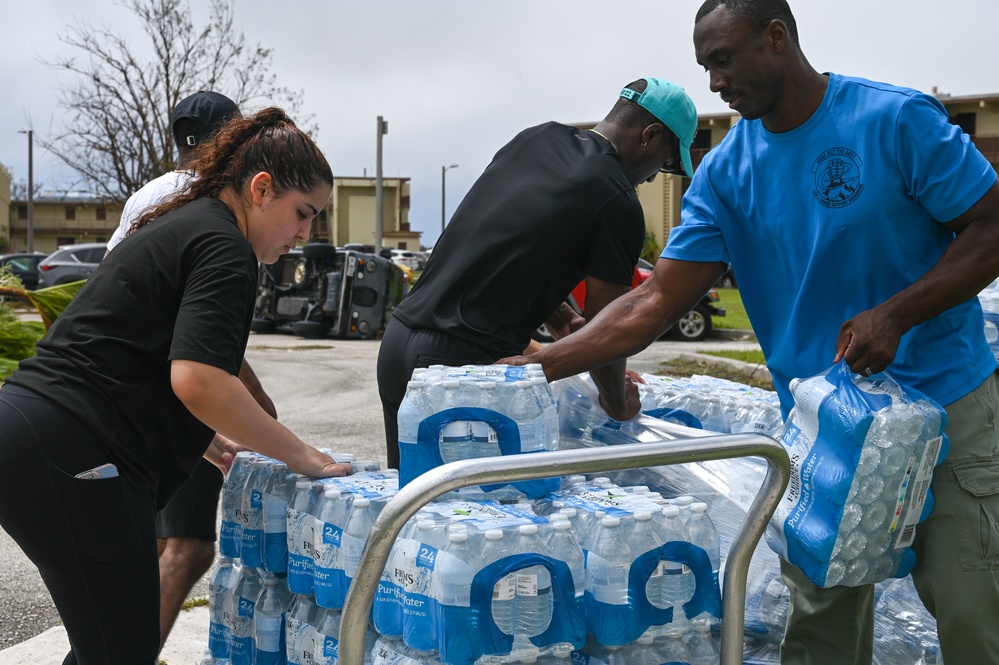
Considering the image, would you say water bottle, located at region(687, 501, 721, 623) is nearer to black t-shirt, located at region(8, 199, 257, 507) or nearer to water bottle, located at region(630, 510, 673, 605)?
water bottle, located at region(630, 510, 673, 605)

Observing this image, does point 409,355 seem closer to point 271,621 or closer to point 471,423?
point 471,423

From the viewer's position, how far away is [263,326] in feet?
63.7

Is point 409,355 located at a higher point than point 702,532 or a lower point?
higher

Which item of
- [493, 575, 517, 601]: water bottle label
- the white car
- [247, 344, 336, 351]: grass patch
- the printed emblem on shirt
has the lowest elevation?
[247, 344, 336, 351]: grass patch

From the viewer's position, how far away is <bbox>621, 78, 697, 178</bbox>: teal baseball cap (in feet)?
11.2

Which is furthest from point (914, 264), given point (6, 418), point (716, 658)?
point (6, 418)

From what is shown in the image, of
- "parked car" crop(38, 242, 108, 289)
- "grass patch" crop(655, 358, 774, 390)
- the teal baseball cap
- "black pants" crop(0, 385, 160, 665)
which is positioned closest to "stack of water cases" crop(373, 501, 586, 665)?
"black pants" crop(0, 385, 160, 665)

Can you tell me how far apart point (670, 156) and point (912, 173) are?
3.46ft

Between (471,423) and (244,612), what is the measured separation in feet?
3.52

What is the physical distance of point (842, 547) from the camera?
2.54 metres

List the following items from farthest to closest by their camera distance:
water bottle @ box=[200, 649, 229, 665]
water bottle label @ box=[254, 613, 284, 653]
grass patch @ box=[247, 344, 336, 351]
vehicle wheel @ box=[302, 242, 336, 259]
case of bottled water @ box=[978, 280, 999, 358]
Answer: vehicle wheel @ box=[302, 242, 336, 259], grass patch @ box=[247, 344, 336, 351], case of bottled water @ box=[978, 280, 999, 358], water bottle @ box=[200, 649, 229, 665], water bottle label @ box=[254, 613, 284, 653]

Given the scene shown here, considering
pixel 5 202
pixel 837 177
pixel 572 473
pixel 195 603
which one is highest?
pixel 5 202

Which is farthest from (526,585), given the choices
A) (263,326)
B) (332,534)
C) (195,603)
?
(263,326)

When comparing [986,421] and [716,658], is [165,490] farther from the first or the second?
[986,421]
